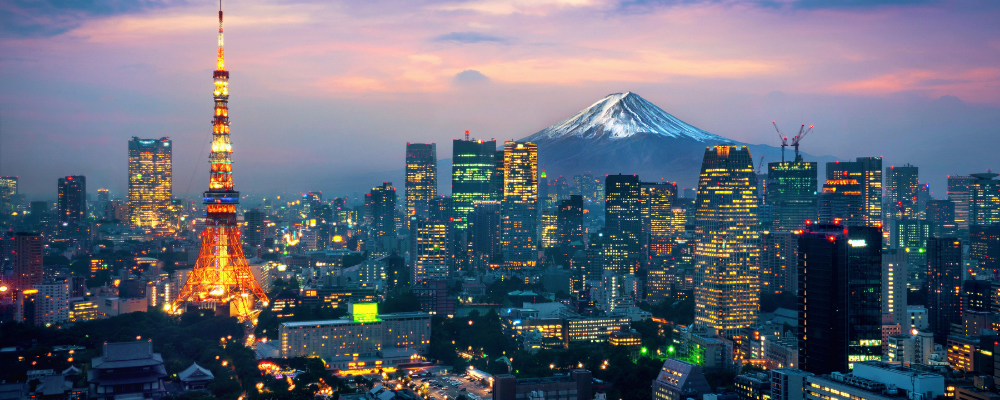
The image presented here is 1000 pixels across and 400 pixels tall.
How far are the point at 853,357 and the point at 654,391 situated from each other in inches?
195

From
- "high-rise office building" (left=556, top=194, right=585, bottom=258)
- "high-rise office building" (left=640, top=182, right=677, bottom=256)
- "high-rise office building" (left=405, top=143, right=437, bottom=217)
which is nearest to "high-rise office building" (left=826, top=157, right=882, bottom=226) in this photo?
"high-rise office building" (left=640, top=182, right=677, bottom=256)

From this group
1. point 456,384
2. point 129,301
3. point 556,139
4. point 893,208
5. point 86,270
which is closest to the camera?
point 456,384

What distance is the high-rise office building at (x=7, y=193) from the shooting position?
2500 centimetres

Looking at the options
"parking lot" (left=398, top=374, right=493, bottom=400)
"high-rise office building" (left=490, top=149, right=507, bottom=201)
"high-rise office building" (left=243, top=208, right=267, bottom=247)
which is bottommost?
"parking lot" (left=398, top=374, right=493, bottom=400)

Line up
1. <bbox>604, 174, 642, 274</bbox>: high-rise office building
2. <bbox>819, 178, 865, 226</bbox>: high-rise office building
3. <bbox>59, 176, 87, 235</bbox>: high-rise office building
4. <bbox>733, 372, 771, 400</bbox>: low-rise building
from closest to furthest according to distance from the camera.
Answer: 1. <bbox>733, 372, 771, 400</bbox>: low-rise building
2. <bbox>819, 178, 865, 226</bbox>: high-rise office building
3. <bbox>59, 176, 87, 235</bbox>: high-rise office building
4. <bbox>604, 174, 642, 274</bbox>: high-rise office building

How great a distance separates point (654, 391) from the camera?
24.0m

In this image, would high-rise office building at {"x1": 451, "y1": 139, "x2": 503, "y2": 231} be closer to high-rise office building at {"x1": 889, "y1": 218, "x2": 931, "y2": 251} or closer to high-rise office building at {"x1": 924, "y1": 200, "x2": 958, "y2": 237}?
high-rise office building at {"x1": 889, "y1": 218, "x2": 931, "y2": 251}

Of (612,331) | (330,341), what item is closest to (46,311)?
(330,341)

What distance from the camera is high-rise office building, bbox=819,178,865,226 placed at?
49875mm

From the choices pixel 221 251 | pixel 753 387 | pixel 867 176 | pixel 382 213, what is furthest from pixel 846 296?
pixel 382 213

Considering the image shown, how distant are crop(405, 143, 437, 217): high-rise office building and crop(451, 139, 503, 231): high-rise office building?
26.7 feet

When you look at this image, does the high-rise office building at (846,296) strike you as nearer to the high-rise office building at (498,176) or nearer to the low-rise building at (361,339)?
the low-rise building at (361,339)

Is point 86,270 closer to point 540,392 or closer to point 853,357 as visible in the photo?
point 540,392

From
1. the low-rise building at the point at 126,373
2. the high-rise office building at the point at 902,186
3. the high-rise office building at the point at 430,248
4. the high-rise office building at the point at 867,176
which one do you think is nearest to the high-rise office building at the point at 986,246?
the high-rise office building at the point at 867,176
